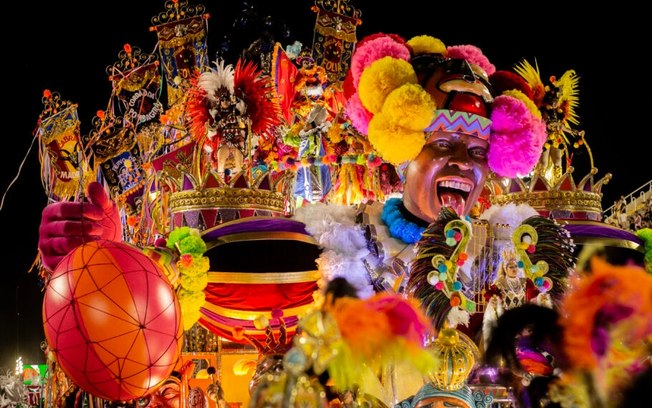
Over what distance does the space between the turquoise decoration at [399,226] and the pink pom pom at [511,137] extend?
0.56 meters

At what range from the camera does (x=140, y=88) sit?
8.19 meters

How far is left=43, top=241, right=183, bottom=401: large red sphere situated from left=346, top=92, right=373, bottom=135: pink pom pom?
1.54 meters

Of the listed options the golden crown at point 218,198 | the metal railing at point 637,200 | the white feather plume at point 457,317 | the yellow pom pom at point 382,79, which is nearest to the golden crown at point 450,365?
the white feather plume at point 457,317

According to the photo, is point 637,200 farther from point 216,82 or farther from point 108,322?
point 108,322

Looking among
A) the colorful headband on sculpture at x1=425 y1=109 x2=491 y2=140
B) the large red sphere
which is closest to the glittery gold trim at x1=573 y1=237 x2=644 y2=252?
the colorful headband on sculpture at x1=425 y1=109 x2=491 y2=140

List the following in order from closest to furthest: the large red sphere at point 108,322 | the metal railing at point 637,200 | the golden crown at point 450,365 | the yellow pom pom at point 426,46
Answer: the large red sphere at point 108,322
the golden crown at point 450,365
the yellow pom pom at point 426,46
the metal railing at point 637,200

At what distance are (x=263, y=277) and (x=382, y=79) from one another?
122 centimetres

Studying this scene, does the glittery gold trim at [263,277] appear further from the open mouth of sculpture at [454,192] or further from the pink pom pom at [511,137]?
the pink pom pom at [511,137]

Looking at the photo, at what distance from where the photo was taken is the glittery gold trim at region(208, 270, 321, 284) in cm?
421

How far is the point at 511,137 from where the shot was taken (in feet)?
14.5

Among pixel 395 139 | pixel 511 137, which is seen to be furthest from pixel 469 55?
pixel 395 139

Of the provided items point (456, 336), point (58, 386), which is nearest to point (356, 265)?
point (456, 336)

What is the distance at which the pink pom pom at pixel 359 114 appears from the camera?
4504mm

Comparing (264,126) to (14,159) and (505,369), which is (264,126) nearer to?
(505,369)
